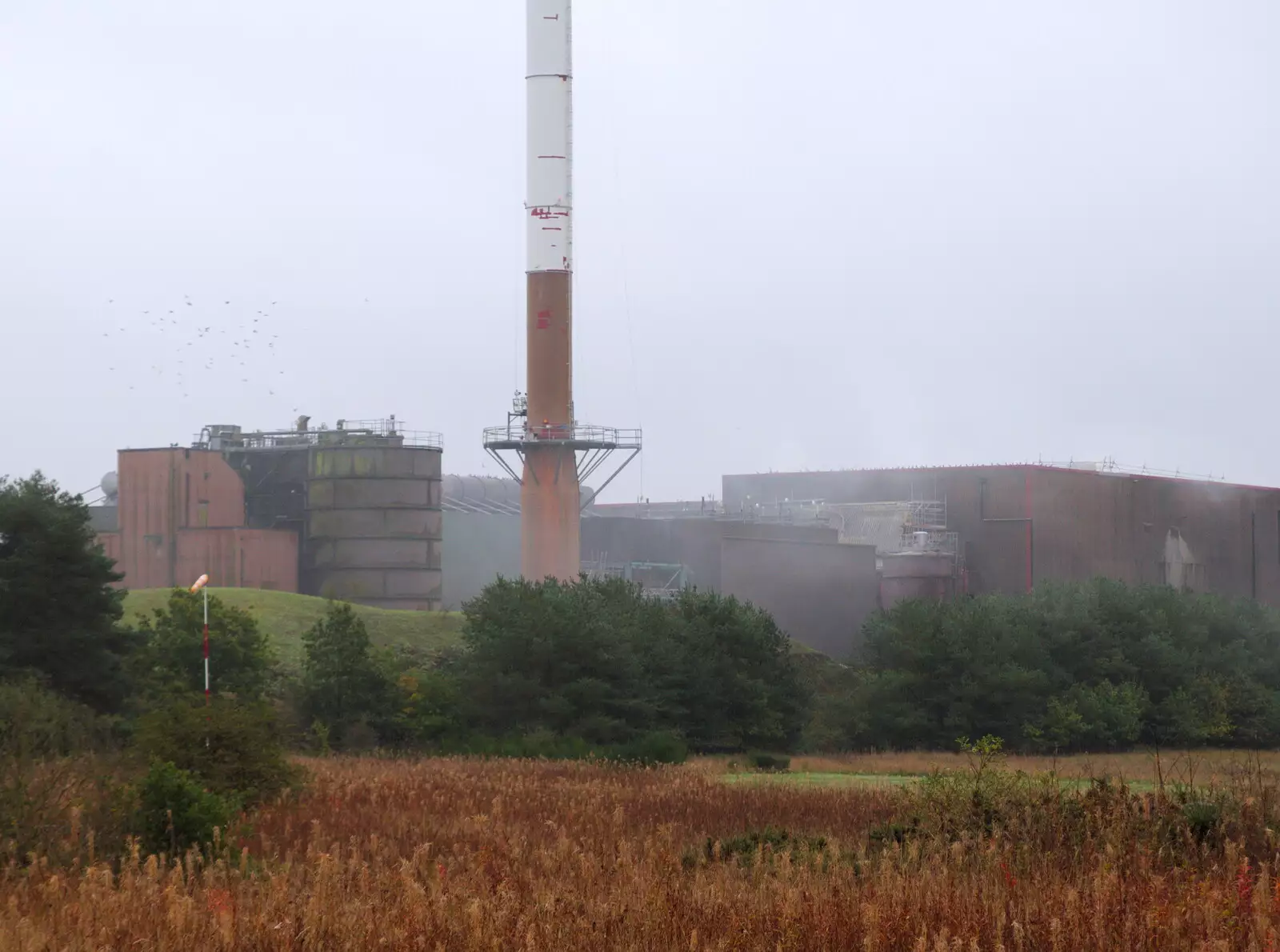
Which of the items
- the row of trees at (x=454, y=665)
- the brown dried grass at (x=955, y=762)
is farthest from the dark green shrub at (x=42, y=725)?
the brown dried grass at (x=955, y=762)

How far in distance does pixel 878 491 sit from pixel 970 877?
69.5 meters

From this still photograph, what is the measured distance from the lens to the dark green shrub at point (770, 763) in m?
34.8

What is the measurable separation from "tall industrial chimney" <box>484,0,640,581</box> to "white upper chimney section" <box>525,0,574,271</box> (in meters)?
0.03

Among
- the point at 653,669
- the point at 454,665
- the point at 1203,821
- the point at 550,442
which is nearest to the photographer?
the point at 1203,821

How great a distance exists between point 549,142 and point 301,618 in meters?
20.1

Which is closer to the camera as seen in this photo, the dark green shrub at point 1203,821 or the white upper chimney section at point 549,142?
the dark green shrub at point 1203,821

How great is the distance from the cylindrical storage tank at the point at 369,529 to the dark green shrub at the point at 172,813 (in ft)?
178

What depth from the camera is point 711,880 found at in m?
11.1

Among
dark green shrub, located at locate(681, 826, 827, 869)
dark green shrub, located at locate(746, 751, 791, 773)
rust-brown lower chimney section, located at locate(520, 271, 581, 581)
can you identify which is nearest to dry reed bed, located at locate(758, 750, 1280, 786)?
dark green shrub, located at locate(746, 751, 791, 773)

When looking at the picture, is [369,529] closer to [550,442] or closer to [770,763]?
[550,442]

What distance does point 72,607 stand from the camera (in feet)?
111

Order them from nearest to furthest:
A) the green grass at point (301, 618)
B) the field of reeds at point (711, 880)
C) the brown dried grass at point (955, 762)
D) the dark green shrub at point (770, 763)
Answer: the field of reeds at point (711, 880)
the brown dried grass at point (955, 762)
the dark green shrub at point (770, 763)
the green grass at point (301, 618)

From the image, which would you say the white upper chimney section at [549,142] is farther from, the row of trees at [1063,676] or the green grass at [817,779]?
the green grass at [817,779]

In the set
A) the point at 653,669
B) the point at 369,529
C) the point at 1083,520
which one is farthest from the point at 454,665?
the point at 1083,520
